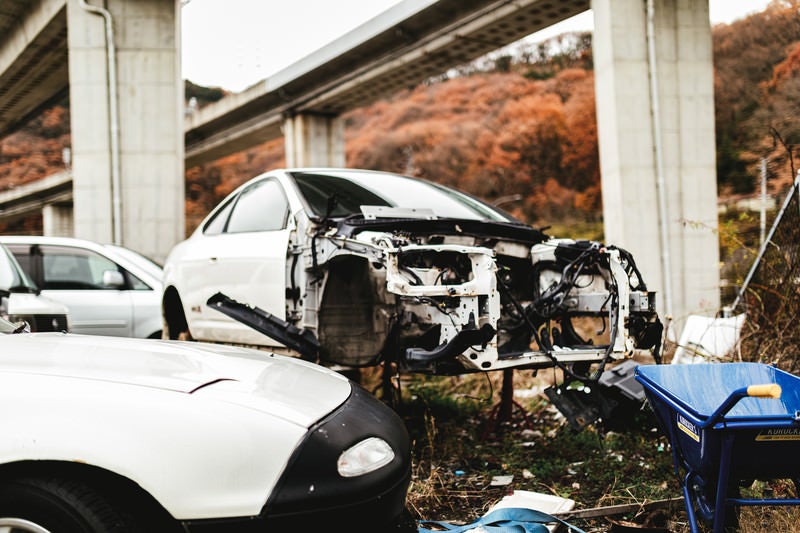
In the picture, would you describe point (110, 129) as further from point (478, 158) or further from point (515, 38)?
point (478, 158)

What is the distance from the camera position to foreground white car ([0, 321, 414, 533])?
184 centimetres

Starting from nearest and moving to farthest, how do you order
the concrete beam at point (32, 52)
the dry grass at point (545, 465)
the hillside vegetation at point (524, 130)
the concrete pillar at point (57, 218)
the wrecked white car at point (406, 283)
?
the dry grass at point (545, 465) < the wrecked white car at point (406, 283) < the concrete beam at point (32, 52) < the hillside vegetation at point (524, 130) < the concrete pillar at point (57, 218)

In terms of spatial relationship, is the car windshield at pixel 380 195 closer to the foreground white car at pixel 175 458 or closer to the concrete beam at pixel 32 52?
the foreground white car at pixel 175 458

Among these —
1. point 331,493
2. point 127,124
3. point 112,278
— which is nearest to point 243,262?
point 112,278

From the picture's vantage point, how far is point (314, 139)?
27125 mm

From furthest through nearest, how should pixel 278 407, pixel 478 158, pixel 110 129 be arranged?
pixel 478 158, pixel 110 129, pixel 278 407

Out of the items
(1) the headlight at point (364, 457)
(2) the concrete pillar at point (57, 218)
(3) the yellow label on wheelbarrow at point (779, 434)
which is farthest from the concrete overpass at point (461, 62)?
(2) the concrete pillar at point (57, 218)

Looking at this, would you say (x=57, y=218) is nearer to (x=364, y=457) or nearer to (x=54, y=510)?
(x=54, y=510)

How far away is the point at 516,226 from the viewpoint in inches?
179

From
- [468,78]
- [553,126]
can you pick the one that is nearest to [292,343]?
[553,126]

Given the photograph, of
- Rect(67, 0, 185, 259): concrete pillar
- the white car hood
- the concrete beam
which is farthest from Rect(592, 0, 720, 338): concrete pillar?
the concrete beam

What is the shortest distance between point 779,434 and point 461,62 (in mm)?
17966

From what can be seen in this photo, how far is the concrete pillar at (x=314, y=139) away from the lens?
88.5 ft

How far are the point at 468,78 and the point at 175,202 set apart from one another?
3899cm
